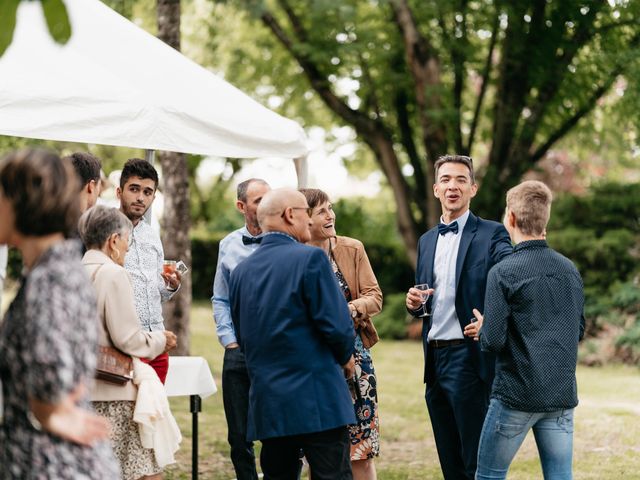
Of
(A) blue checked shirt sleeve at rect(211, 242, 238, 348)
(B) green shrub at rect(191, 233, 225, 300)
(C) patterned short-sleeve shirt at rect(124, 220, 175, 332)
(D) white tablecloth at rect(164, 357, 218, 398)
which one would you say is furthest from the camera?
(B) green shrub at rect(191, 233, 225, 300)

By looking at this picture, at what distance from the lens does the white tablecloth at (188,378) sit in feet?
19.6

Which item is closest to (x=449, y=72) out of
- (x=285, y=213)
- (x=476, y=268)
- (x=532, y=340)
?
(x=476, y=268)

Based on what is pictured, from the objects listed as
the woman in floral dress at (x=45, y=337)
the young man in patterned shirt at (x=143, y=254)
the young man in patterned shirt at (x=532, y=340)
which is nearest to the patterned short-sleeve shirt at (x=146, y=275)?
the young man in patterned shirt at (x=143, y=254)

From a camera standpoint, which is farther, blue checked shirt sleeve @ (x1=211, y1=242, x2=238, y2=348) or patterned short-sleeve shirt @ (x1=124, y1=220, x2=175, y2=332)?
blue checked shirt sleeve @ (x1=211, y1=242, x2=238, y2=348)

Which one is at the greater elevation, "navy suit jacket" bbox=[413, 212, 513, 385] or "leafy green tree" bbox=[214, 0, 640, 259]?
"leafy green tree" bbox=[214, 0, 640, 259]

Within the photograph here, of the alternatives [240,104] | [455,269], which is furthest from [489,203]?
[455,269]

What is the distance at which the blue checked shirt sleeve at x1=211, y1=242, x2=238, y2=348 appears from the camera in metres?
5.66

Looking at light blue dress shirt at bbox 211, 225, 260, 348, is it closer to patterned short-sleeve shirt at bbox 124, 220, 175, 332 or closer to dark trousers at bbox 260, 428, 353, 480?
patterned short-sleeve shirt at bbox 124, 220, 175, 332

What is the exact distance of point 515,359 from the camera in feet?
14.6

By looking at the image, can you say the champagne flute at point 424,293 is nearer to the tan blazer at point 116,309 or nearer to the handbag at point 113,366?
the tan blazer at point 116,309

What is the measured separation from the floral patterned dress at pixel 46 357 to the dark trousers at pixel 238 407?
8.93 feet

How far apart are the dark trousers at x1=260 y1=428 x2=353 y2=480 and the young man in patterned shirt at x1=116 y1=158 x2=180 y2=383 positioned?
3.98ft

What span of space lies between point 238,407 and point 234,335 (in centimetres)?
43

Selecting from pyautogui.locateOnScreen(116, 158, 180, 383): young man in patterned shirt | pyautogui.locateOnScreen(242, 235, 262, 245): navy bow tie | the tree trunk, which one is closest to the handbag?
pyautogui.locateOnScreen(116, 158, 180, 383): young man in patterned shirt
